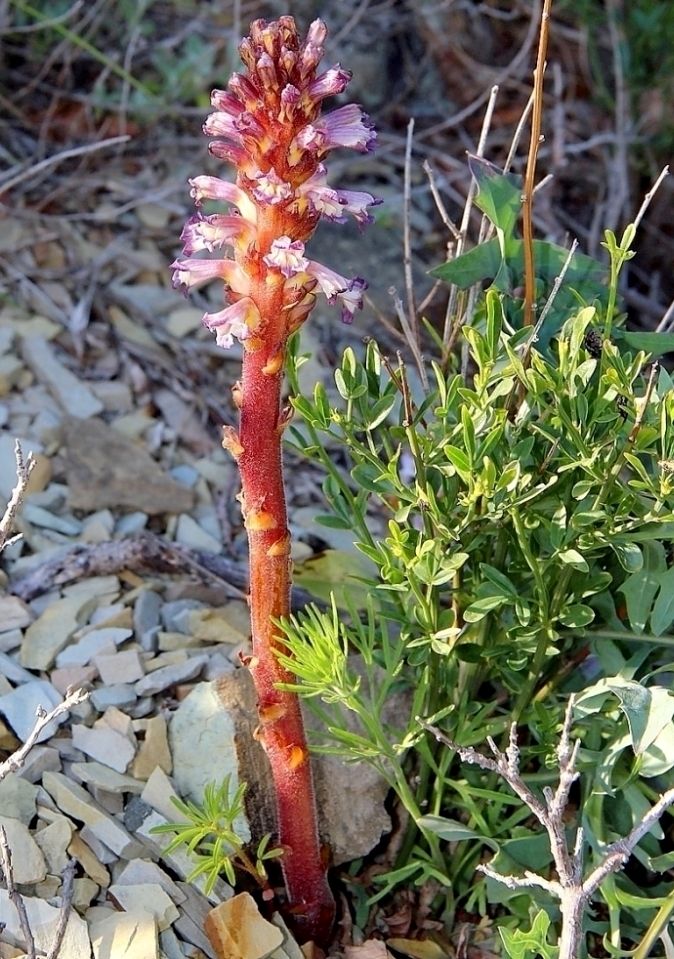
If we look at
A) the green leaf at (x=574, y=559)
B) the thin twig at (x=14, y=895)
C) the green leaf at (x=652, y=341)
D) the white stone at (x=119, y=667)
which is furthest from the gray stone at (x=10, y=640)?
the green leaf at (x=652, y=341)

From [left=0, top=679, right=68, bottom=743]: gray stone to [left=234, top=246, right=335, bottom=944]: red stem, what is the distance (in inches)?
15.1

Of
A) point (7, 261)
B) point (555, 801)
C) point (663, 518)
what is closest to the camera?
point (555, 801)

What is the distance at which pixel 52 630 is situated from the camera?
1.94 meters

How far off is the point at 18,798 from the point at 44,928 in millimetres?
217

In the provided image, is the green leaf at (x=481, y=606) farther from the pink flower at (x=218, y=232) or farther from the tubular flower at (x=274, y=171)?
the pink flower at (x=218, y=232)

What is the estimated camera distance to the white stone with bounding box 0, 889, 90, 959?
145 centimetres

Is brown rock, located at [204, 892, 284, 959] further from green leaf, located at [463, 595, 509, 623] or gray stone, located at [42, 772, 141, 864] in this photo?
green leaf, located at [463, 595, 509, 623]

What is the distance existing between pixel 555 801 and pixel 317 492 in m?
1.34

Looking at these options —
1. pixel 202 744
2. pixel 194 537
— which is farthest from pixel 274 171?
pixel 194 537

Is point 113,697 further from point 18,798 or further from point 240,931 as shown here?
point 240,931

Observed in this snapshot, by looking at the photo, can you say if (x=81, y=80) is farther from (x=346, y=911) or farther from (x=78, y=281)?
(x=346, y=911)

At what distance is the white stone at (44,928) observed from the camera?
145cm

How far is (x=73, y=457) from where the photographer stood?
2.33 metres

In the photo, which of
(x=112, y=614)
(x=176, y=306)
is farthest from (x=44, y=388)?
(x=112, y=614)
